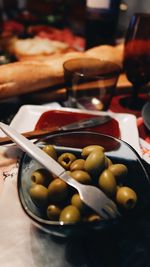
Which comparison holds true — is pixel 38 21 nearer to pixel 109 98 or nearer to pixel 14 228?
pixel 109 98

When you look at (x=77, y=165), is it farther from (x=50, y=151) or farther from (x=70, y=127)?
(x=70, y=127)

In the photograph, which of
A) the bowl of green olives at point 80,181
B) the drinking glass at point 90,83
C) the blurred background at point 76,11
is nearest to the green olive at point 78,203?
the bowl of green olives at point 80,181

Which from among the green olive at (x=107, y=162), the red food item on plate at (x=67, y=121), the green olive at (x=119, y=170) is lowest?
the red food item on plate at (x=67, y=121)

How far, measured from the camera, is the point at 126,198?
408 mm

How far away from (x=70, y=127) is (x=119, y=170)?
23 cm

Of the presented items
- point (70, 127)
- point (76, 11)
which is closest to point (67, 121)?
point (70, 127)

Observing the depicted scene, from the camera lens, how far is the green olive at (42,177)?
441 millimetres

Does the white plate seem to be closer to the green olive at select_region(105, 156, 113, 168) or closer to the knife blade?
the knife blade

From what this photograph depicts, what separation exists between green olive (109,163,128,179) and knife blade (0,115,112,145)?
21cm

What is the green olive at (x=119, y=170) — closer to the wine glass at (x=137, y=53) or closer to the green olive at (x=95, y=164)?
the green olive at (x=95, y=164)

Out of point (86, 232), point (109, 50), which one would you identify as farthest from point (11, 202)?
point (109, 50)

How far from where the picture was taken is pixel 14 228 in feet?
1.52

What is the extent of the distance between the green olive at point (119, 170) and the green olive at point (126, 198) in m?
0.03

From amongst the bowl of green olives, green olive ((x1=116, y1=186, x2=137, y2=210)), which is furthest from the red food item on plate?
green olive ((x1=116, y1=186, x2=137, y2=210))
